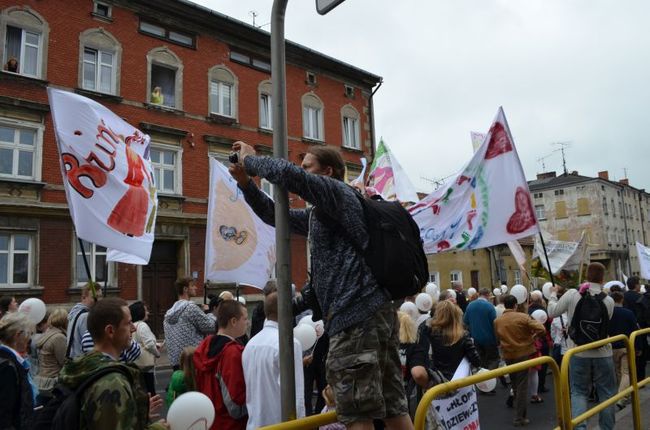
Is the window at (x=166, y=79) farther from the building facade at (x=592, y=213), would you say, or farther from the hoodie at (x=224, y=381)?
the building facade at (x=592, y=213)

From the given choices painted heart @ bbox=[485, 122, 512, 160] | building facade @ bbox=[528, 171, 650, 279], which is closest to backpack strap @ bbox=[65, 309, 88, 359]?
painted heart @ bbox=[485, 122, 512, 160]

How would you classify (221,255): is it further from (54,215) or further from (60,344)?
(54,215)

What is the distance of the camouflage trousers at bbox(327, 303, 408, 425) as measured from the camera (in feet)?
7.23

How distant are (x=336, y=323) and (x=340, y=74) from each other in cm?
2562

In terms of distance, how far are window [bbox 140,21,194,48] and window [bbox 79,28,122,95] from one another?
1412mm

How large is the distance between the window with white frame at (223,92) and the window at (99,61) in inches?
156

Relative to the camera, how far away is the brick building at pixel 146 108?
1625cm

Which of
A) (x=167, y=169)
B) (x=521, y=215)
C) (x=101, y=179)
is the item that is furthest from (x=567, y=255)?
(x=167, y=169)

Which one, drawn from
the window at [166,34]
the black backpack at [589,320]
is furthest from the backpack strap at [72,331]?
the window at [166,34]

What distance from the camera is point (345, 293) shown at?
2324 mm

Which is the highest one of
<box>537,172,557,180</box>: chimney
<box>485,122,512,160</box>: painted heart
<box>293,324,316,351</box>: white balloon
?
<box>537,172,557,180</box>: chimney

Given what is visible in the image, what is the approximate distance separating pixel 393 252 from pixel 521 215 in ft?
16.9

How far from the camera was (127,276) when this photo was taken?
17969 millimetres

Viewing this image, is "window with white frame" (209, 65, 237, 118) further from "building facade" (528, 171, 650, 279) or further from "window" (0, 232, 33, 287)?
"building facade" (528, 171, 650, 279)
